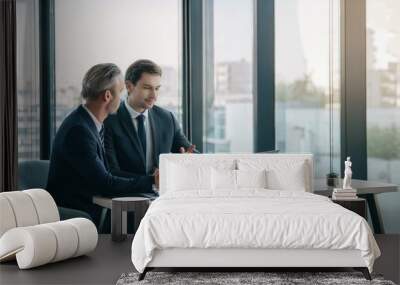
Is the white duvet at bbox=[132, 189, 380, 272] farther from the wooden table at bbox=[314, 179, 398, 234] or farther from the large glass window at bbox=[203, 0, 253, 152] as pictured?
the large glass window at bbox=[203, 0, 253, 152]

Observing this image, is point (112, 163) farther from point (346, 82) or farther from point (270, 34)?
point (346, 82)

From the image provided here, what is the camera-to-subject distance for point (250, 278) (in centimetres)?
526

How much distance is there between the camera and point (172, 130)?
319 inches

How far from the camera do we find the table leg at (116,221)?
7.03 meters

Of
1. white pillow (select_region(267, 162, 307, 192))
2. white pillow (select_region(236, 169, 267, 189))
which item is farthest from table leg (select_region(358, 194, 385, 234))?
white pillow (select_region(236, 169, 267, 189))

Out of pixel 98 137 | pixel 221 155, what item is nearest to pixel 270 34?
pixel 221 155

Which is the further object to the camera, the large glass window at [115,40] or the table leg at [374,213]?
the large glass window at [115,40]

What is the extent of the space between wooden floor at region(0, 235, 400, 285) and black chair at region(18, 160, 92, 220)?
1.24m

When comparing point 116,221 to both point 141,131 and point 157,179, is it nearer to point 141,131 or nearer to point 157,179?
point 157,179


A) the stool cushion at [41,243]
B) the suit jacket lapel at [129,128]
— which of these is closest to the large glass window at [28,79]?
the suit jacket lapel at [129,128]

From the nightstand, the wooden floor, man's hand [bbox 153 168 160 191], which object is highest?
man's hand [bbox 153 168 160 191]

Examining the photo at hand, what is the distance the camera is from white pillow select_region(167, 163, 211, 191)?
695 centimetres

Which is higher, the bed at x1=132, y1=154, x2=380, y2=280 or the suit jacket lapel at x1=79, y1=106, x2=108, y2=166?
the suit jacket lapel at x1=79, y1=106, x2=108, y2=166

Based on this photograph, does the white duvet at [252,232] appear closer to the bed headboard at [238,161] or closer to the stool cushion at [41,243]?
the stool cushion at [41,243]
